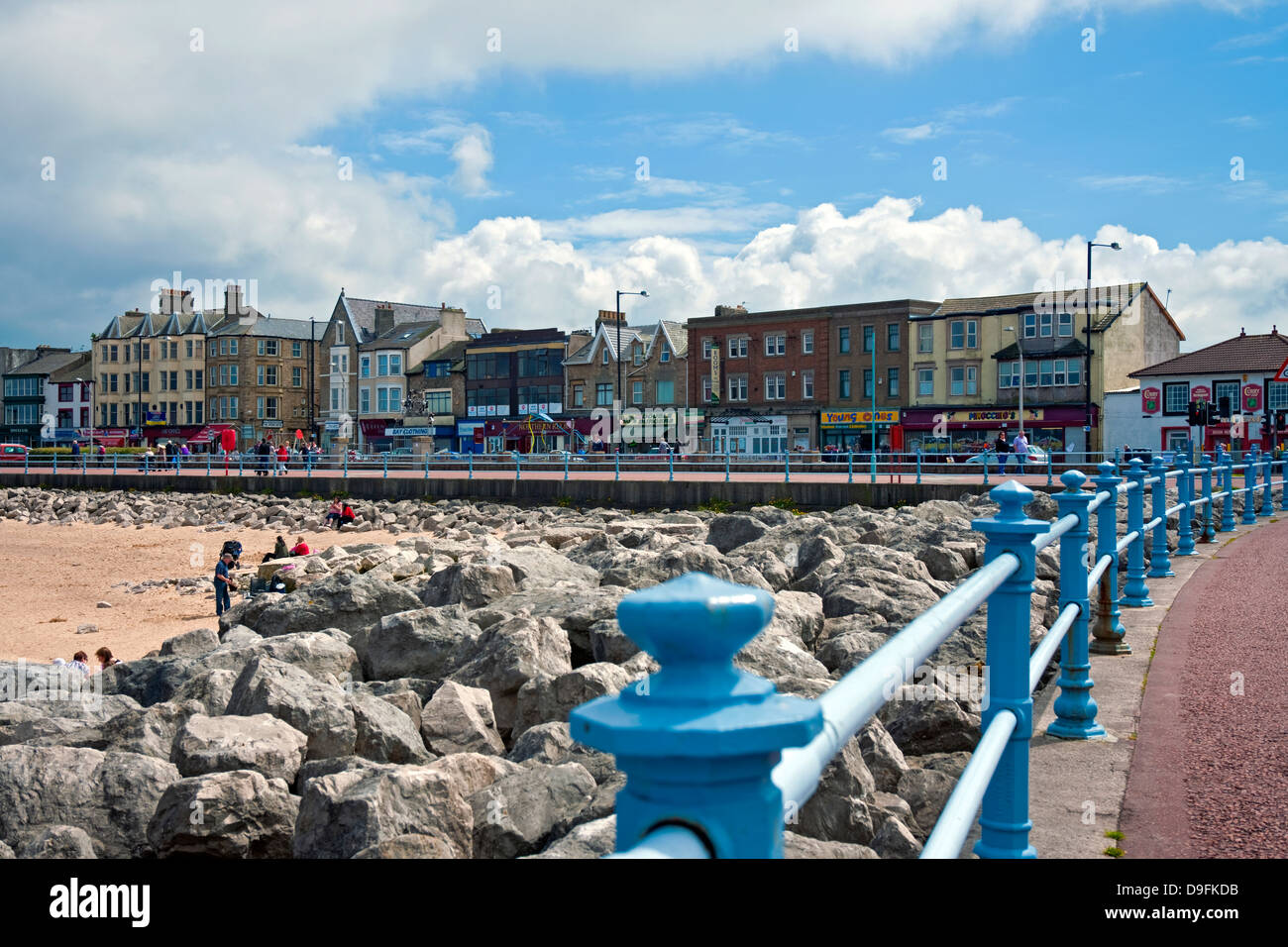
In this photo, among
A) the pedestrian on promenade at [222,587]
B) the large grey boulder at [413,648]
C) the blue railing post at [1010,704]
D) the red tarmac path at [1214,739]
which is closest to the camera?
the blue railing post at [1010,704]

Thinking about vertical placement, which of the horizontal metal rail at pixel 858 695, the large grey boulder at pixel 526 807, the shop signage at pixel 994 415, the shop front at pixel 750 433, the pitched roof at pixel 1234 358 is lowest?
the large grey boulder at pixel 526 807

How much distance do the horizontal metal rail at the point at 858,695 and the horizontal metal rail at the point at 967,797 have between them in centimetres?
29

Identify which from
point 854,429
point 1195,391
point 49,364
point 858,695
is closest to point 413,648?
point 858,695

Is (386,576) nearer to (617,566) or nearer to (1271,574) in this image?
(617,566)

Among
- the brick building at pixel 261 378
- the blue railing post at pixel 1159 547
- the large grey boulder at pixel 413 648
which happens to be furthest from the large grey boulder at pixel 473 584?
the brick building at pixel 261 378

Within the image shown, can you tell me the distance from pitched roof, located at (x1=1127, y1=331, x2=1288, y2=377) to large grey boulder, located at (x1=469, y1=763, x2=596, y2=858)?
48.9 m

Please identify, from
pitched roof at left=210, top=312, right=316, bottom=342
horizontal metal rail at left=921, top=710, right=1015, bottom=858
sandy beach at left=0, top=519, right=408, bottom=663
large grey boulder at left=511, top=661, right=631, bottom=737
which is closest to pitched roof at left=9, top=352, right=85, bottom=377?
pitched roof at left=210, top=312, right=316, bottom=342

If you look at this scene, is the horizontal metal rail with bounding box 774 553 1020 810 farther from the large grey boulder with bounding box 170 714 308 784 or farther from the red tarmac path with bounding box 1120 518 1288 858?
the large grey boulder with bounding box 170 714 308 784

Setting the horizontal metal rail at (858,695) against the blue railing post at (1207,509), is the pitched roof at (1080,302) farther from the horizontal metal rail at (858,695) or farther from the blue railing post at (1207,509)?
the horizontal metal rail at (858,695)

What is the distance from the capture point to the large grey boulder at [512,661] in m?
7.57

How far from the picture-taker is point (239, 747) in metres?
5.98

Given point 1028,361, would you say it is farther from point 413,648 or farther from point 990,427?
point 413,648

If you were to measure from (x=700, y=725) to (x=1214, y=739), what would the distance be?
187 inches
